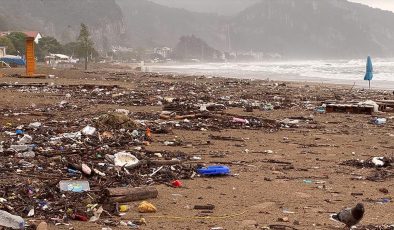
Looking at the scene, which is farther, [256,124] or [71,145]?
[256,124]

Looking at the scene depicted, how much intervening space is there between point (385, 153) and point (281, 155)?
5.57 feet

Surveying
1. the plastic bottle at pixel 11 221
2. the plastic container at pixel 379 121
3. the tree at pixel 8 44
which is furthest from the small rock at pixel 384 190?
the tree at pixel 8 44

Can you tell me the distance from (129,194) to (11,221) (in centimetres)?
121

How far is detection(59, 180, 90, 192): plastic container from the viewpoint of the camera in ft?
15.7

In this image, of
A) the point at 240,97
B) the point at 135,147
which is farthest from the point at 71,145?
the point at 240,97

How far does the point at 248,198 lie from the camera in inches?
196

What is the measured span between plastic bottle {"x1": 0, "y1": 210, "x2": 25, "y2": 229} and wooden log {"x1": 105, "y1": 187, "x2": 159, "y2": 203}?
0.97 meters

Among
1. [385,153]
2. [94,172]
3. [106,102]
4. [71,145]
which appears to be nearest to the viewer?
[94,172]

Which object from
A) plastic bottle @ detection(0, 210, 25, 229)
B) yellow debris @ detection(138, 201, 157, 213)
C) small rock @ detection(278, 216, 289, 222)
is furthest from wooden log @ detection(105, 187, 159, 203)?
small rock @ detection(278, 216, 289, 222)

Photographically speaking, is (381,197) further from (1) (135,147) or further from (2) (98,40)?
(2) (98,40)

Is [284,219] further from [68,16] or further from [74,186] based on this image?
[68,16]

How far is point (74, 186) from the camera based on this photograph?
4.85 meters

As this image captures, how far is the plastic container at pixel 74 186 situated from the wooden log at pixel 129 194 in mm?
357

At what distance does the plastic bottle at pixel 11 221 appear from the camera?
3.67m
